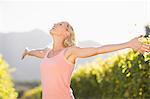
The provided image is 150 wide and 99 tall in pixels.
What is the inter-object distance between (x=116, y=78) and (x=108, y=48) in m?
5.96

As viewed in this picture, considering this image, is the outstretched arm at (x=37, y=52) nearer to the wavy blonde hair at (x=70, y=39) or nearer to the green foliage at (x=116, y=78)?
the wavy blonde hair at (x=70, y=39)

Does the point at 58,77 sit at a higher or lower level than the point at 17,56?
higher

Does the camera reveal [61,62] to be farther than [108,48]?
Yes

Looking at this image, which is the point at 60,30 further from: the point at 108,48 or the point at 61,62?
the point at 108,48

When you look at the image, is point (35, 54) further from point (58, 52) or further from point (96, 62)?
point (96, 62)

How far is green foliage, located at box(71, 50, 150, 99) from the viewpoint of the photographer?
355 inches

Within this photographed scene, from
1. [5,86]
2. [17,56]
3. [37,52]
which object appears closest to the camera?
[37,52]

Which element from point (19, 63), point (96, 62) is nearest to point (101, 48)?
point (96, 62)

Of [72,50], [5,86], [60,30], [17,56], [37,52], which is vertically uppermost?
[60,30]

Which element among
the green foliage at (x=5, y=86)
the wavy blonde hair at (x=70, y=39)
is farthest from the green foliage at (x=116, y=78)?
the green foliage at (x=5, y=86)

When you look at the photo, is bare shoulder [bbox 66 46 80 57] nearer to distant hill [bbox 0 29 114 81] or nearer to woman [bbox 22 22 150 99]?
woman [bbox 22 22 150 99]

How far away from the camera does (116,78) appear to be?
11.3 m

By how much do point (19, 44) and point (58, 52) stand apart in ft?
126

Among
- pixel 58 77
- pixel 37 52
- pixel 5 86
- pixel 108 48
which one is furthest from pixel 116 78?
pixel 108 48
